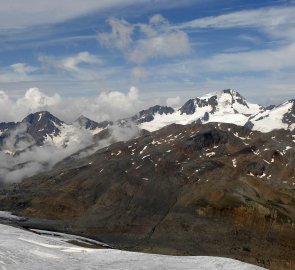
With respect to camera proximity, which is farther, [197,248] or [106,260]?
[197,248]

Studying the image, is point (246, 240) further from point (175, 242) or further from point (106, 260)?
point (106, 260)

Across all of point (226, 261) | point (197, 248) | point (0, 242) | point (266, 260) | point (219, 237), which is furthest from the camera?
point (219, 237)

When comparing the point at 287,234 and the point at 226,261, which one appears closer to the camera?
the point at 226,261

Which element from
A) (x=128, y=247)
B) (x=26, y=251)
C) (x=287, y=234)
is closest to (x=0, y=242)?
(x=26, y=251)

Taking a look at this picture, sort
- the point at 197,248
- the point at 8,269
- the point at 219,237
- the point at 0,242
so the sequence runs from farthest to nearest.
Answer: the point at 219,237
the point at 197,248
the point at 0,242
the point at 8,269

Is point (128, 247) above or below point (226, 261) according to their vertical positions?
below

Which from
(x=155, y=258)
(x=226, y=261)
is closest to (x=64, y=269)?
(x=155, y=258)

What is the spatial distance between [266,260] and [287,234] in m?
33.2

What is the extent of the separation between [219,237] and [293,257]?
113 feet

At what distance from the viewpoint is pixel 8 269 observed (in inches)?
1769

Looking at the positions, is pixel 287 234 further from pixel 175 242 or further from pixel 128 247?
pixel 128 247

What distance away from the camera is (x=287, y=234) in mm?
194375

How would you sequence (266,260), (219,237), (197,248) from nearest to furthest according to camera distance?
(266,260)
(197,248)
(219,237)

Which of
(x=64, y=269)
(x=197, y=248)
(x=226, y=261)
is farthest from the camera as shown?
(x=197, y=248)
